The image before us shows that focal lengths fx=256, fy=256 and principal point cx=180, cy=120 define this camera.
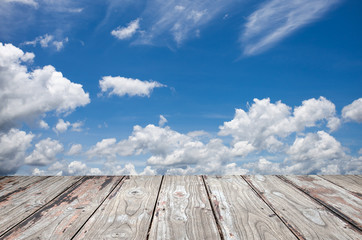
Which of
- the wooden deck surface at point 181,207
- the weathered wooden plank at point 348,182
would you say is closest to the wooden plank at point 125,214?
the wooden deck surface at point 181,207

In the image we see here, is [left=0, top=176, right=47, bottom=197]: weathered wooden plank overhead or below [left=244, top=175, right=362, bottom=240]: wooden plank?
overhead

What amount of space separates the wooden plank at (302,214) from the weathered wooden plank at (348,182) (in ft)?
1.86

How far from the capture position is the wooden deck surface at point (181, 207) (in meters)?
1.59

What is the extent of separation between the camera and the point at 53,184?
8.56 ft

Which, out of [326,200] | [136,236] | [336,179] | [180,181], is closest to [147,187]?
[180,181]

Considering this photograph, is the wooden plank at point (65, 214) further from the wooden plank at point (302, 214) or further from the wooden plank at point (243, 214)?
the wooden plank at point (302, 214)

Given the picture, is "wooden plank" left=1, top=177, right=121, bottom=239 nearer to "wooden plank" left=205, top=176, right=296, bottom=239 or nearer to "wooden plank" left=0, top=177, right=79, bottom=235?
"wooden plank" left=0, top=177, right=79, bottom=235

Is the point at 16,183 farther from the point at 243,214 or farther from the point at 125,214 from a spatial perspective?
the point at 243,214

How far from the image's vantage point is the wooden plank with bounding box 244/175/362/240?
1.60 metres

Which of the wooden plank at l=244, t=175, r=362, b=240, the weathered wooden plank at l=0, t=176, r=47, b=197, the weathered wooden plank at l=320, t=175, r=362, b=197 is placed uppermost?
the weathered wooden plank at l=0, t=176, r=47, b=197

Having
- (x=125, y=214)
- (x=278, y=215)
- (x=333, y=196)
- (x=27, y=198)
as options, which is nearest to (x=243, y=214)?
(x=278, y=215)

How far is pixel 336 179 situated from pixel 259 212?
1.49 meters

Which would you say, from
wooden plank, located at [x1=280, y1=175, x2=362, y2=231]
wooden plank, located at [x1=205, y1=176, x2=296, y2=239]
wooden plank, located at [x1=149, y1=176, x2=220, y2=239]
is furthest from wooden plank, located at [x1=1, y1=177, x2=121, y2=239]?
wooden plank, located at [x1=280, y1=175, x2=362, y2=231]

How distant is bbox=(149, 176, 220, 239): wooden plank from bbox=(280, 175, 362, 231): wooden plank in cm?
96
